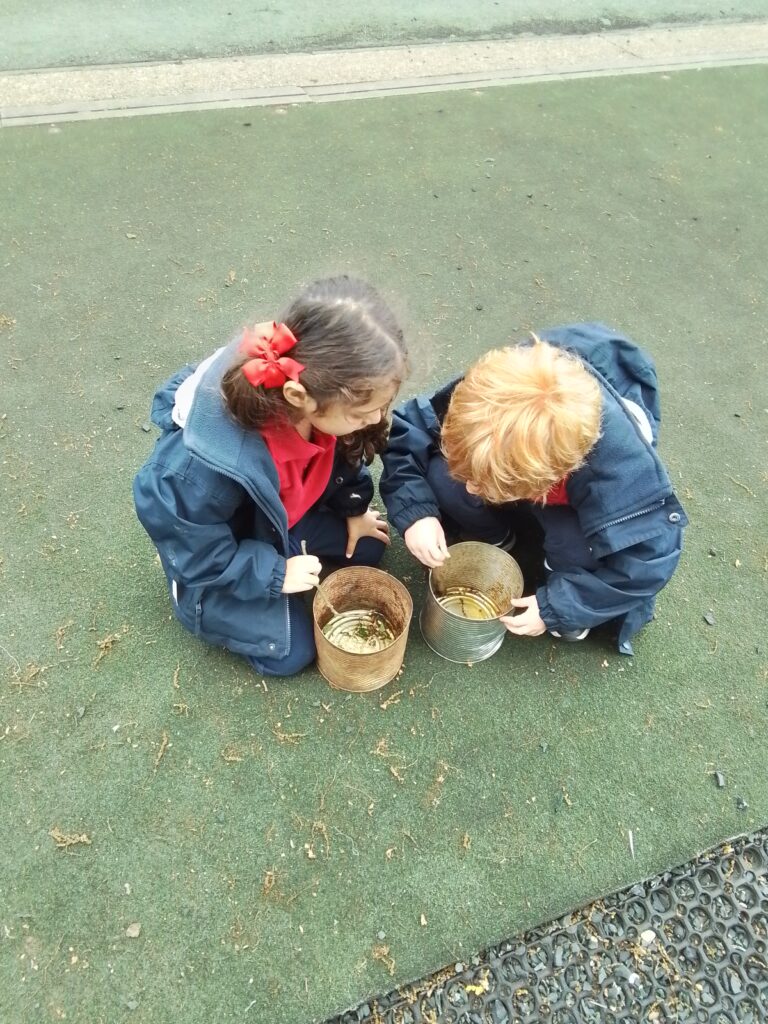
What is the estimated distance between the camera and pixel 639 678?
7.11 feet

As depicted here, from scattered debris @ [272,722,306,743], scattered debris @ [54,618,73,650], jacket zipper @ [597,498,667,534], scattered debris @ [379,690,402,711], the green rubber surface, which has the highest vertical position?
the green rubber surface

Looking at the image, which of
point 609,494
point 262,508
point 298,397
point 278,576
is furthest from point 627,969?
point 298,397

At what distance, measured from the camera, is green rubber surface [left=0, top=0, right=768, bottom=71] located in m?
4.71

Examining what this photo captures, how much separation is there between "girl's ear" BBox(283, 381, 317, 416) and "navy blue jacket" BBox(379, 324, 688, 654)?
0.59m

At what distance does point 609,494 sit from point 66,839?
5.31ft

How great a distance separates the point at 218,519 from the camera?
172cm

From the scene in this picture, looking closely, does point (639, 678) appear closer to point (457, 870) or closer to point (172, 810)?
point (457, 870)

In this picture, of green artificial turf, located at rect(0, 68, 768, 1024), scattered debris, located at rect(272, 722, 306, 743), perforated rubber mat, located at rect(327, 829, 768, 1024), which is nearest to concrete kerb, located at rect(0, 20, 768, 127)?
green artificial turf, located at rect(0, 68, 768, 1024)

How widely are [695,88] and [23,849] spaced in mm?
6083

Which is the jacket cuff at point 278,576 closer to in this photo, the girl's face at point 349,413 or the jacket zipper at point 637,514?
the girl's face at point 349,413

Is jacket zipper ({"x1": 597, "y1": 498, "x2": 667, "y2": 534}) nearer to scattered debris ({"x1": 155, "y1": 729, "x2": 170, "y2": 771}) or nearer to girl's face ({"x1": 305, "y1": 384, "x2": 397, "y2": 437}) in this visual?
girl's face ({"x1": 305, "y1": 384, "x2": 397, "y2": 437})

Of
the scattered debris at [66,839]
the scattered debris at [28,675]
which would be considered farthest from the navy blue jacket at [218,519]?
the scattered debris at [66,839]

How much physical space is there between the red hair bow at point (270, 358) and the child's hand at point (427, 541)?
0.71 m

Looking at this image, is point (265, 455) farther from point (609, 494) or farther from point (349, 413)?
point (609, 494)
